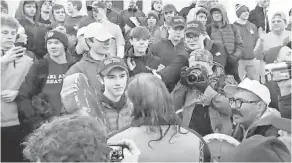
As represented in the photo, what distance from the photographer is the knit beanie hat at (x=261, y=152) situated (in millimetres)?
1982

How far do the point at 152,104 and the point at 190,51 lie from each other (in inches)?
88.4

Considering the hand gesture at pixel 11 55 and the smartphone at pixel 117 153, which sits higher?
the hand gesture at pixel 11 55

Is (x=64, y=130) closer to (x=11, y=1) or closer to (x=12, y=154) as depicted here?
(x=12, y=154)

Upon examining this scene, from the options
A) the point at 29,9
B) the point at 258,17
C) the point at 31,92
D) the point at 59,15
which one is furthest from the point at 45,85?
the point at 258,17

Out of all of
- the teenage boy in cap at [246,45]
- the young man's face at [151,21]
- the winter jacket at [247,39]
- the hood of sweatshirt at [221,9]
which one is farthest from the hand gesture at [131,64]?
the young man's face at [151,21]

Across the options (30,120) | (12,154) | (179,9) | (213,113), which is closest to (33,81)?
(30,120)

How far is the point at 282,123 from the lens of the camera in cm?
262

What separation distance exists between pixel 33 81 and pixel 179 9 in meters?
4.99

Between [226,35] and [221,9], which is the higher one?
[221,9]

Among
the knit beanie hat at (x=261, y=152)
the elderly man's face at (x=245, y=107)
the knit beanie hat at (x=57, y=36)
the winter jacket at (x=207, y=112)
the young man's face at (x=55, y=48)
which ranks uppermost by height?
the knit beanie hat at (x=57, y=36)

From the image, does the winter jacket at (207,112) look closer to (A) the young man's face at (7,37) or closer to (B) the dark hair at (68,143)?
(A) the young man's face at (7,37)

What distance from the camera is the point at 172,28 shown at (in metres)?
5.75

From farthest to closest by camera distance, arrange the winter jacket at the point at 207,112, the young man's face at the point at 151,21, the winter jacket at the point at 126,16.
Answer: the winter jacket at the point at 126,16
the young man's face at the point at 151,21
the winter jacket at the point at 207,112

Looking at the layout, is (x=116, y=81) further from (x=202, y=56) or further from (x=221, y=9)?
(x=221, y=9)
